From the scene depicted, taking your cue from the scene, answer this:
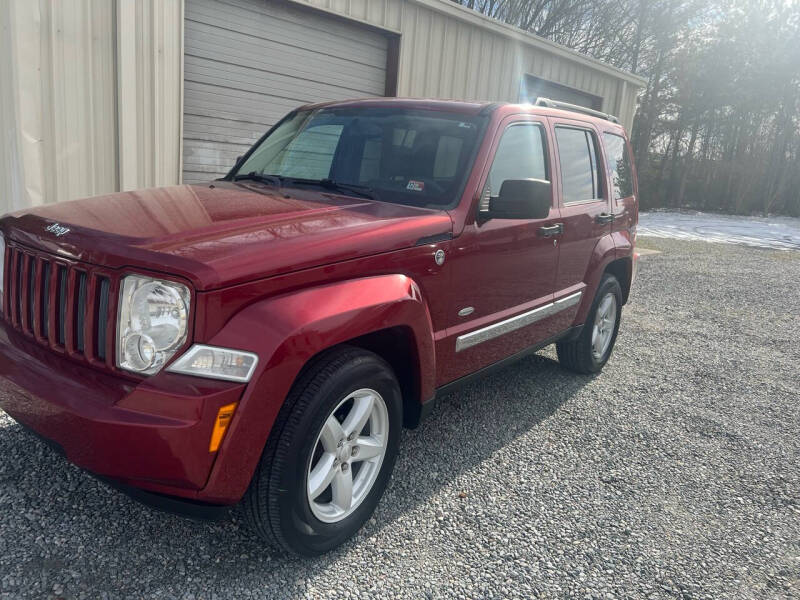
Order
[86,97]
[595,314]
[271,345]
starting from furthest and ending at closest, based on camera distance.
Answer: [86,97]
[595,314]
[271,345]

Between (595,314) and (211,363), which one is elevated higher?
(211,363)

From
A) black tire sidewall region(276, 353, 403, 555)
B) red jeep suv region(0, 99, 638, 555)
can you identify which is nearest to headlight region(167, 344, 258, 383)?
red jeep suv region(0, 99, 638, 555)

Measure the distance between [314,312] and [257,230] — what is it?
410 millimetres

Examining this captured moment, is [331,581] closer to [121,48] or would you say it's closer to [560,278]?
[560,278]

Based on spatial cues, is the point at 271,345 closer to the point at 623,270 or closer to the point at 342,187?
the point at 342,187

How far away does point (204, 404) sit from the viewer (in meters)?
2.01

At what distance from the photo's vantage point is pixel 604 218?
452 centimetres

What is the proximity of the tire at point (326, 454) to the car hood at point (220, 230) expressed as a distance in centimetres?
44

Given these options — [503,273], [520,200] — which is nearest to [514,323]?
[503,273]

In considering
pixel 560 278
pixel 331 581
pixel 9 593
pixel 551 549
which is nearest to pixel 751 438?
pixel 560 278

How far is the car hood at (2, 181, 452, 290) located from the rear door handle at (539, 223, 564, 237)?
941 millimetres

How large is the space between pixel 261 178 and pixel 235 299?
1.74m

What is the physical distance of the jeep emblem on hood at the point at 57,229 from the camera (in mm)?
2389

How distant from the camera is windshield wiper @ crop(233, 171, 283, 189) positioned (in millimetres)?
3565
